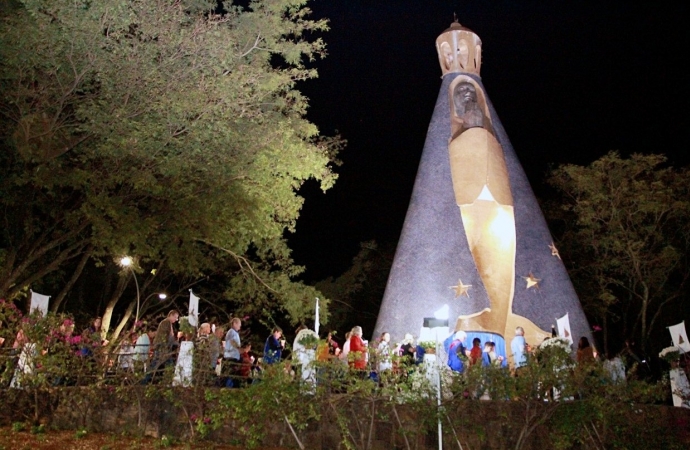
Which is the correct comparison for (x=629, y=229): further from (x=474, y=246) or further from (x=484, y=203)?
(x=474, y=246)

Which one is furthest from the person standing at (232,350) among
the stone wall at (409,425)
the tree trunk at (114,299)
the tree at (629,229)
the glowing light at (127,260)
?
the tree at (629,229)

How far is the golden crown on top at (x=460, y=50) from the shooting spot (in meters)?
16.3

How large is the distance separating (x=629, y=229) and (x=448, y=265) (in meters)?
8.38

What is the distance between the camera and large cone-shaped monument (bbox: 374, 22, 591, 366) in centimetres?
1331

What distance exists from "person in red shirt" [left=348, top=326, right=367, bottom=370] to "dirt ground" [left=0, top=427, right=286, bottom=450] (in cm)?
135

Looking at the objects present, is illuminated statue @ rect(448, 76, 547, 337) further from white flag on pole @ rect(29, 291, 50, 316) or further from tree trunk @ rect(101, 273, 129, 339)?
tree trunk @ rect(101, 273, 129, 339)

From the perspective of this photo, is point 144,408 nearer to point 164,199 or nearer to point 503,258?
point 164,199

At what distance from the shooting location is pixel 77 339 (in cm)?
855

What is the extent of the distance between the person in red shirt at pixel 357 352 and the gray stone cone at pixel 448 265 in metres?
3.68

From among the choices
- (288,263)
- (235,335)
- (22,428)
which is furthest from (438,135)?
(22,428)

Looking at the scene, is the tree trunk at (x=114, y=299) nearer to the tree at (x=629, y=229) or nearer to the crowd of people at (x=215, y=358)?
the crowd of people at (x=215, y=358)

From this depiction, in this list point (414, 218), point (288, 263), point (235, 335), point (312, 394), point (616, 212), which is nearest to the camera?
point (312, 394)

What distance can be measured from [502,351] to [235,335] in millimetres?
6024

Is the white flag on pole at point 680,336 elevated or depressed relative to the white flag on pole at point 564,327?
depressed
